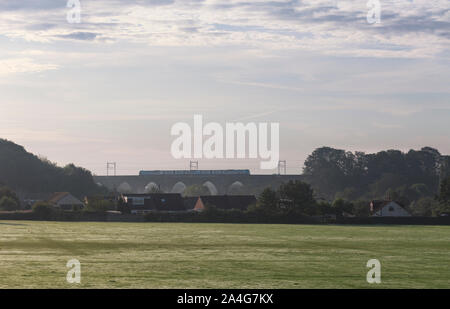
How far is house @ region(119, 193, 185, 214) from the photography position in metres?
145

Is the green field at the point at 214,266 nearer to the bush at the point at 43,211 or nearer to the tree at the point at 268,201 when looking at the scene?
the bush at the point at 43,211

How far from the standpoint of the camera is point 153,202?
147125mm

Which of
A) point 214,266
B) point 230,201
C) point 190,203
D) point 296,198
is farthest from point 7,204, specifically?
point 214,266

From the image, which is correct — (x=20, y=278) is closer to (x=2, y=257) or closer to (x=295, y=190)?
(x=2, y=257)

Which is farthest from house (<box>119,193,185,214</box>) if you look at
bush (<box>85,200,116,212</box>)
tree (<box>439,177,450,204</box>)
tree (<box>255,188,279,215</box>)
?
tree (<box>439,177,450,204</box>)

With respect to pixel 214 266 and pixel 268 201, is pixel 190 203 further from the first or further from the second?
pixel 214 266

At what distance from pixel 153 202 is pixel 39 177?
4719cm

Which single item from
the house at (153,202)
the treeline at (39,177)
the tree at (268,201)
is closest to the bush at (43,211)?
the tree at (268,201)

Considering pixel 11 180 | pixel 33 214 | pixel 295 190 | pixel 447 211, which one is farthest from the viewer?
pixel 11 180

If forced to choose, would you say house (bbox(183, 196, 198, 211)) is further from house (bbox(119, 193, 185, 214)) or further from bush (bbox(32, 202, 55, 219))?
bush (bbox(32, 202, 55, 219))

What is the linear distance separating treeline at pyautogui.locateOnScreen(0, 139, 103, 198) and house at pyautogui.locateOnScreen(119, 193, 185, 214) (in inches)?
1290
